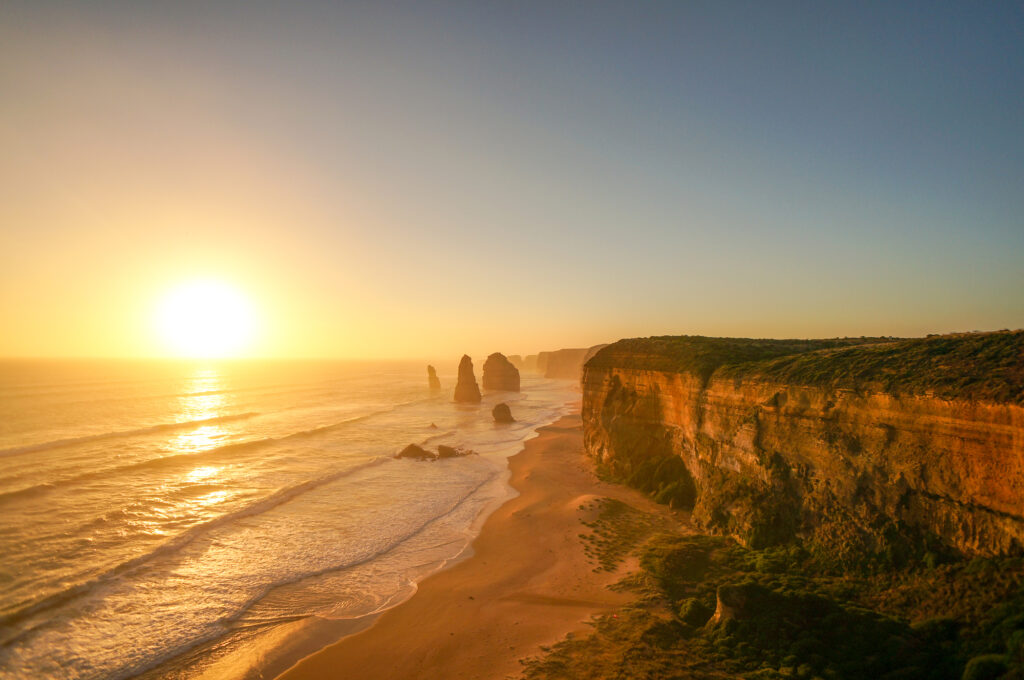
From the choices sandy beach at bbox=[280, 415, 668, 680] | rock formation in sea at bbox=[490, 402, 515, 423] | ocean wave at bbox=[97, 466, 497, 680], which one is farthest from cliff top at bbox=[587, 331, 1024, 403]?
rock formation in sea at bbox=[490, 402, 515, 423]

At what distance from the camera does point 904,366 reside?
12820mm

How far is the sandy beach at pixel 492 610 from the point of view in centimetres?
1126

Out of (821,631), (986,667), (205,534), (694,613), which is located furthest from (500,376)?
(986,667)

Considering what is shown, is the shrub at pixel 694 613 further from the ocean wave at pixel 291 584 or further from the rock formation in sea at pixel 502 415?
the rock formation in sea at pixel 502 415

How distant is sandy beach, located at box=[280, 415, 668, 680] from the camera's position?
11.3 m

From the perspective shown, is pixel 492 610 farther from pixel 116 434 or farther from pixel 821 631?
pixel 116 434

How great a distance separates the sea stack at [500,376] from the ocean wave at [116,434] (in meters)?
47.6

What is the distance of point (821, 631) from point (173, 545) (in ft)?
80.4

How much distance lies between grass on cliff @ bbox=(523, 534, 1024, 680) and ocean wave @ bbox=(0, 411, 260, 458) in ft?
158

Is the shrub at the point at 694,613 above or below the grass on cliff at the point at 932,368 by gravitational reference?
below

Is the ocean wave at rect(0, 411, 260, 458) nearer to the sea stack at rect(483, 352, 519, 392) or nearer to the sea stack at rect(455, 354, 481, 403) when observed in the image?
the sea stack at rect(455, 354, 481, 403)

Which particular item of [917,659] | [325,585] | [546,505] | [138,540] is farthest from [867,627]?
[138,540]

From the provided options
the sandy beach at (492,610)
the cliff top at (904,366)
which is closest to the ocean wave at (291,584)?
the sandy beach at (492,610)

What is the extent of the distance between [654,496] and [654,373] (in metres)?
7.13
